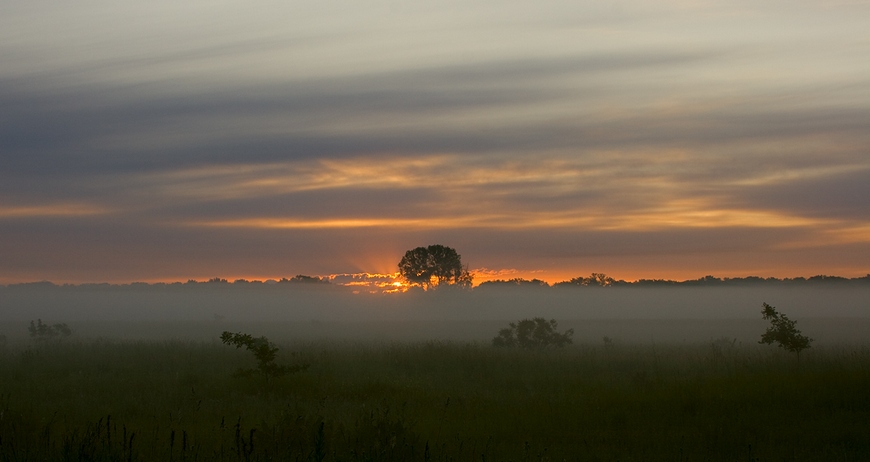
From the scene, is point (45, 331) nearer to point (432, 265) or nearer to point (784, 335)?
point (784, 335)

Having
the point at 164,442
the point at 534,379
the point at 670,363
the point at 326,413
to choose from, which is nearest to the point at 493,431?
the point at 326,413

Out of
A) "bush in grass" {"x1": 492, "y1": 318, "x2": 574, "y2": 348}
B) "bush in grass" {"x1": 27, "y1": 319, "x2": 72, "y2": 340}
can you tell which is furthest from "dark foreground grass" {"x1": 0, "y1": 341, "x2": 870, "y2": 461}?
"bush in grass" {"x1": 27, "y1": 319, "x2": 72, "y2": 340}

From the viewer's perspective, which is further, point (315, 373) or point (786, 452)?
point (315, 373)

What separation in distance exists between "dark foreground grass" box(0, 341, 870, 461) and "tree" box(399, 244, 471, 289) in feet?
244

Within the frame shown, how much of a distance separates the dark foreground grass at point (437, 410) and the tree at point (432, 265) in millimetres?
74396

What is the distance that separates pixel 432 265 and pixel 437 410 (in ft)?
274

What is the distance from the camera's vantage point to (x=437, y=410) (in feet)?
44.7

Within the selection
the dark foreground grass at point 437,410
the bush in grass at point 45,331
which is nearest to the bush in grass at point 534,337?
the dark foreground grass at point 437,410

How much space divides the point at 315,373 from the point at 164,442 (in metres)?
8.22

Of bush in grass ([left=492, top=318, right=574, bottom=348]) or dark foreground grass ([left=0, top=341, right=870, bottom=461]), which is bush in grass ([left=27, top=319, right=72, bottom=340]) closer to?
dark foreground grass ([left=0, top=341, right=870, bottom=461])

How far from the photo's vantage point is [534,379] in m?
18.1

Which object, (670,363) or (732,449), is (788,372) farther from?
(732,449)

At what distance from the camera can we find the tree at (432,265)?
318 ft

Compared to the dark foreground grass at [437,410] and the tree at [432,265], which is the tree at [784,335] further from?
the tree at [432,265]
